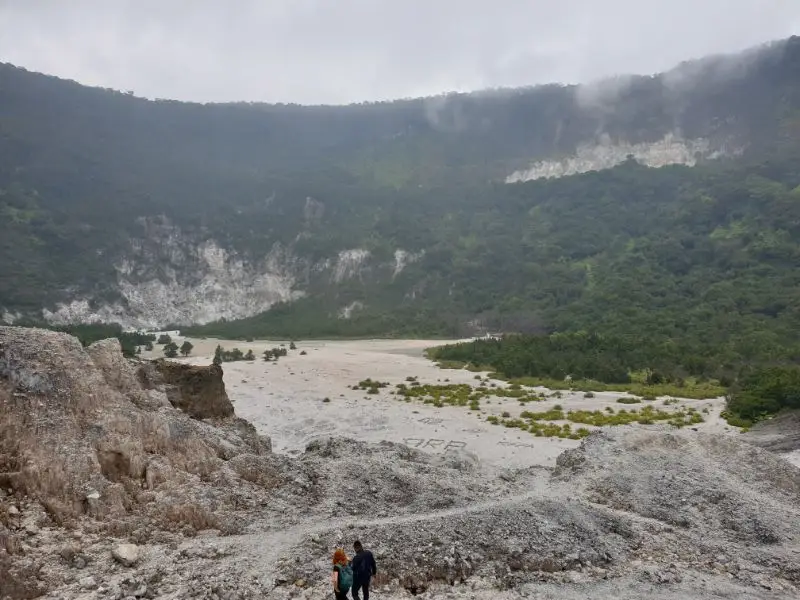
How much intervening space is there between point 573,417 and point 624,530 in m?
19.8

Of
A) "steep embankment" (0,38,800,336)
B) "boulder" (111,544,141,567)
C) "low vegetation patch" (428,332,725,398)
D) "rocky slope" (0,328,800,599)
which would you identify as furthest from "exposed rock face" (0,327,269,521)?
"steep embankment" (0,38,800,336)

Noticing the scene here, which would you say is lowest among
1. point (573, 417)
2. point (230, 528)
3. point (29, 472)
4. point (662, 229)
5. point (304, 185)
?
point (573, 417)

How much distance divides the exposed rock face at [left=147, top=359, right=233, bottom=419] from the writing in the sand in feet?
32.4

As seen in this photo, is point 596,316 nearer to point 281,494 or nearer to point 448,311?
point 448,311

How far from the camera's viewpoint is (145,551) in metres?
12.4

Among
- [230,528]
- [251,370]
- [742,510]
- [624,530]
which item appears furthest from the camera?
[251,370]

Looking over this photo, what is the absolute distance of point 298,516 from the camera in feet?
50.1

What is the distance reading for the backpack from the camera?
10863mm

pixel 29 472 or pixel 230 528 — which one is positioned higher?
pixel 29 472

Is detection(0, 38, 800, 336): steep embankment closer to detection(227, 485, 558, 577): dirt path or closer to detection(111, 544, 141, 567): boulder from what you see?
detection(227, 485, 558, 577): dirt path

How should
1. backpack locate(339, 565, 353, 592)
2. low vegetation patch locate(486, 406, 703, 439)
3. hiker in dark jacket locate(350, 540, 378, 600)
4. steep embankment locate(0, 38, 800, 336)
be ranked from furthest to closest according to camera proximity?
steep embankment locate(0, 38, 800, 336) < low vegetation patch locate(486, 406, 703, 439) < hiker in dark jacket locate(350, 540, 378, 600) < backpack locate(339, 565, 353, 592)

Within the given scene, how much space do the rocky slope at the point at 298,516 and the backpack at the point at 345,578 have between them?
120cm

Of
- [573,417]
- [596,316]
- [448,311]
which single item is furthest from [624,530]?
[448,311]

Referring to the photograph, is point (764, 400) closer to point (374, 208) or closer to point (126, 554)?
point (126, 554)
